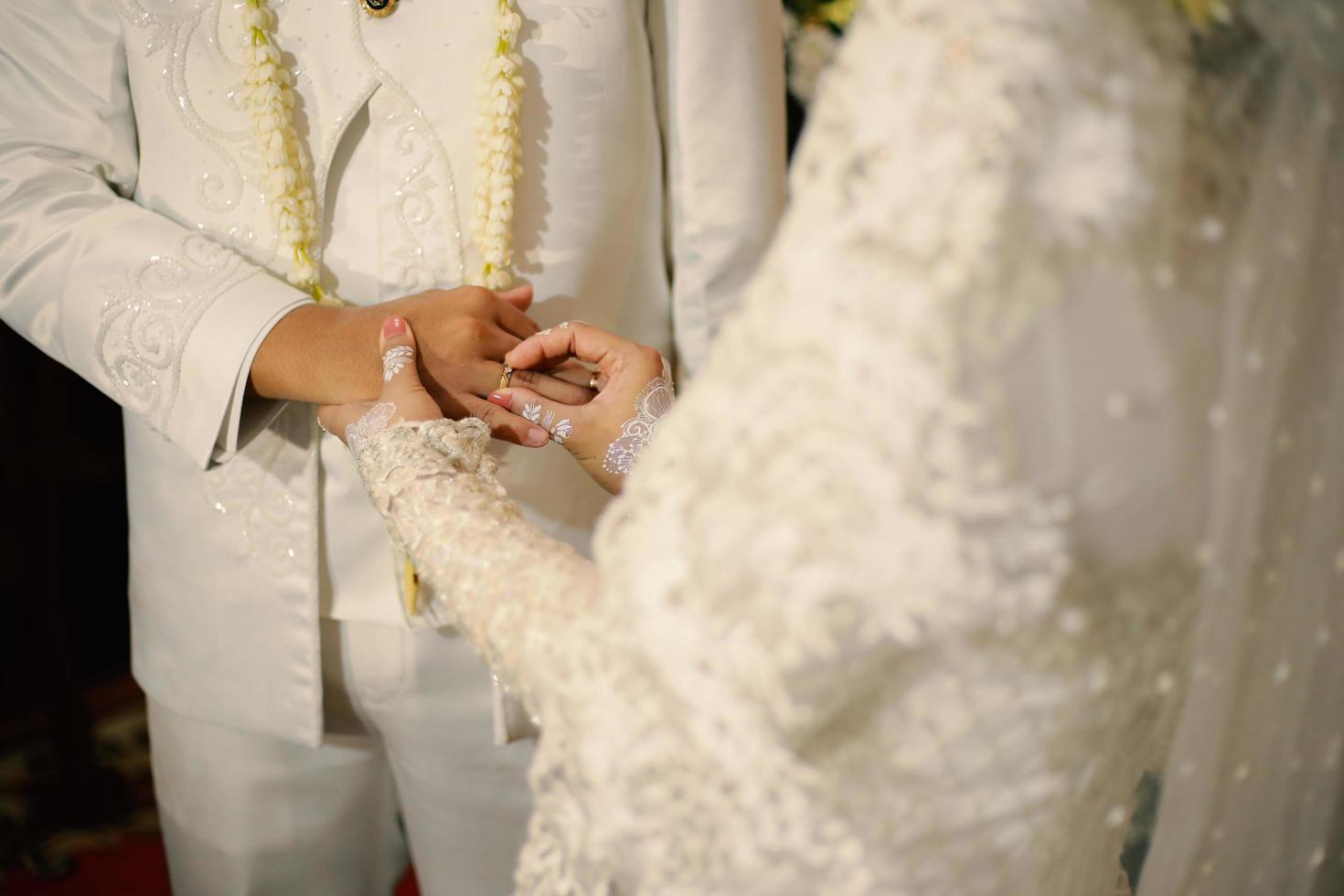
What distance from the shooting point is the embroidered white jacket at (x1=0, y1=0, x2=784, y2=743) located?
0.78 meters

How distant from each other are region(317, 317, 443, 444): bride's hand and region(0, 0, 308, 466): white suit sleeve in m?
0.09

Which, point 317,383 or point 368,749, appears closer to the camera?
point 317,383

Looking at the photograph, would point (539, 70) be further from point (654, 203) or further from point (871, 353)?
point (871, 353)

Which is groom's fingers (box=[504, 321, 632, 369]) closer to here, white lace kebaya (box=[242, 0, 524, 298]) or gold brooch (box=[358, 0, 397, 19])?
white lace kebaya (box=[242, 0, 524, 298])

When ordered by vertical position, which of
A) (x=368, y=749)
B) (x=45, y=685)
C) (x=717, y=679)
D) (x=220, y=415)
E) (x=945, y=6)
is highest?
(x=945, y=6)

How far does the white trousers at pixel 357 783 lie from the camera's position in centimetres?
89

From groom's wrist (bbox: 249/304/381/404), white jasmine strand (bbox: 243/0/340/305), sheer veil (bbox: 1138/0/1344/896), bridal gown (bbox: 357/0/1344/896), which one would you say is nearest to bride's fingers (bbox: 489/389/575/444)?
groom's wrist (bbox: 249/304/381/404)

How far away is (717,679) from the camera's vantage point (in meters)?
0.36

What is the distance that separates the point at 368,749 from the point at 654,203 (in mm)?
618

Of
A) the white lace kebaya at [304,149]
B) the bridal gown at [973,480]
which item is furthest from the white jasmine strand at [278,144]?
the bridal gown at [973,480]

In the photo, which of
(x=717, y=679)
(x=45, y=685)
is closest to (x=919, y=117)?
(x=717, y=679)

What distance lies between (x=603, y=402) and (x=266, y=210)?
13.5 inches

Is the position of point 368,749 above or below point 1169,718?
below

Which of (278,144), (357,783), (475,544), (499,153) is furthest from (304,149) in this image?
(357,783)
